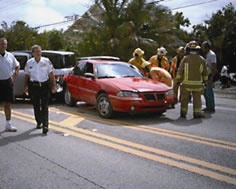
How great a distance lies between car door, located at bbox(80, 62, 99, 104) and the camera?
870cm

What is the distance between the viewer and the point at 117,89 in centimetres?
777

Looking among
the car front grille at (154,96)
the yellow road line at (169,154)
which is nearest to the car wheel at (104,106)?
the car front grille at (154,96)

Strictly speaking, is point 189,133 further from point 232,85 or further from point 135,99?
point 232,85

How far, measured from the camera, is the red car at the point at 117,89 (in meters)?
7.68

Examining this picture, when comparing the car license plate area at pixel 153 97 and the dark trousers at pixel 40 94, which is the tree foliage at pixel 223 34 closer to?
the car license plate area at pixel 153 97

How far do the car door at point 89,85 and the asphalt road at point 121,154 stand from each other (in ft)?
3.19

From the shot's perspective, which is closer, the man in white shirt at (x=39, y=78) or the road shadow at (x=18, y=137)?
the road shadow at (x=18, y=137)

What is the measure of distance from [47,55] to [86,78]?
3.07m

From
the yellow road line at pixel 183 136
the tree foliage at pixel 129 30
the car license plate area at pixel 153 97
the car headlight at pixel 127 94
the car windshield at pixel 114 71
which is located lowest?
the yellow road line at pixel 183 136

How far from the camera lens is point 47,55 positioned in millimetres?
11664

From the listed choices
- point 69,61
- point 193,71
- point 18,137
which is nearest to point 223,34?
point 69,61

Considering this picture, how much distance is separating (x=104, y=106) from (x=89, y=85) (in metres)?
1.06

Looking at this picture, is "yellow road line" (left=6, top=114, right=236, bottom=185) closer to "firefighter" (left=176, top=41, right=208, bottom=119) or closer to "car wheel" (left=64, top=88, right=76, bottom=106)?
"firefighter" (left=176, top=41, right=208, bottom=119)

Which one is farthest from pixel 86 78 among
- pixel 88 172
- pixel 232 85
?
pixel 232 85
